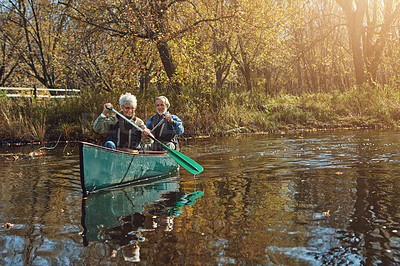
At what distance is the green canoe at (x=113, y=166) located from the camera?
5.40m

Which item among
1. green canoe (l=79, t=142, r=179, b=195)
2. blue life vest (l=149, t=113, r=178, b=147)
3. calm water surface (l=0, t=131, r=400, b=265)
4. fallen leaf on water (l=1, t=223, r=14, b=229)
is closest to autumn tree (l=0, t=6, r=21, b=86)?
blue life vest (l=149, t=113, r=178, b=147)

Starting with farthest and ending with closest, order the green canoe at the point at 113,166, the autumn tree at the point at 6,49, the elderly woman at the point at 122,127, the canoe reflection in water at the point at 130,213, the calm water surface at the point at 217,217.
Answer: the autumn tree at the point at 6,49 < the elderly woman at the point at 122,127 < the green canoe at the point at 113,166 < the canoe reflection in water at the point at 130,213 < the calm water surface at the point at 217,217

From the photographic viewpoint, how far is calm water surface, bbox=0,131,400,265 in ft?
10.3

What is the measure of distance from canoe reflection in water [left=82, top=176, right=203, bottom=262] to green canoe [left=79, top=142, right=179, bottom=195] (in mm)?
160

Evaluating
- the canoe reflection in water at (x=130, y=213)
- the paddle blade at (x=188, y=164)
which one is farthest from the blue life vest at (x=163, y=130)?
the canoe reflection in water at (x=130, y=213)

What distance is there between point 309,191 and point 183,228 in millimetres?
2191

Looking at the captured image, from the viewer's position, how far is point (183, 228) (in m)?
3.84

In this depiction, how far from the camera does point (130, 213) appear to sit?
4.60 metres

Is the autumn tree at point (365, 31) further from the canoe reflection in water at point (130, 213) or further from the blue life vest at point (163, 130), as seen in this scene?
the canoe reflection in water at point (130, 213)

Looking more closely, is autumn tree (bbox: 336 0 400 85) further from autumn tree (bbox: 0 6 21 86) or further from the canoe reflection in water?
autumn tree (bbox: 0 6 21 86)

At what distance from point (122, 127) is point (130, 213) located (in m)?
2.30

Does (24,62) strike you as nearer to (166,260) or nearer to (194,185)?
(194,185)

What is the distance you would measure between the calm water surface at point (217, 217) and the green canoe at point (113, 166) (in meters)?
0.19

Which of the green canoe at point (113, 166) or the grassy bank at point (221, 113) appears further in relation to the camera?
the grassy bank at point (221, 113)
